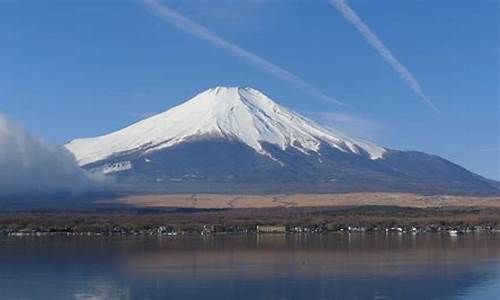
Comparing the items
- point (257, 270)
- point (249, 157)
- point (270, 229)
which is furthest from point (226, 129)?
point (257, 270)

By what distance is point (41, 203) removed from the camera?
86062 millimetres

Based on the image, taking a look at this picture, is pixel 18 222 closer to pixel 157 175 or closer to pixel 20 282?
pixel 20 282

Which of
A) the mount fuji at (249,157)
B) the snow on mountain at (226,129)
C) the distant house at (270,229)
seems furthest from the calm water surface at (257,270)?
the snow on mountain at (226,129)

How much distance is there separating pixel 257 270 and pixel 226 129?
100612 millimetres

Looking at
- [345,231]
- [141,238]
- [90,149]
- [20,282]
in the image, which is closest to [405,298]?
[20,282]

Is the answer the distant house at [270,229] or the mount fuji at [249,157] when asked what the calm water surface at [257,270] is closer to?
the distant house at [270,229]

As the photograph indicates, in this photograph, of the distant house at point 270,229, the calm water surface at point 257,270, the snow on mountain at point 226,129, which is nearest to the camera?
the calm water surface at point 257,270

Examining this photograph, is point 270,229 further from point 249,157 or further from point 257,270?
point 249,157

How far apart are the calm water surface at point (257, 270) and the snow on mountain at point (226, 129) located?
268ft

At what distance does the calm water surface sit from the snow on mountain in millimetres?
81636

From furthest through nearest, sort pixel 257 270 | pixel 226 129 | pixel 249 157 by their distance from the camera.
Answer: pixel 226 129 → pixel 249 157 → pixel 257 270

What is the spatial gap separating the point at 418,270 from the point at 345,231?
25463mm

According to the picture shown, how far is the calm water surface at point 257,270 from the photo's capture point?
885 inches

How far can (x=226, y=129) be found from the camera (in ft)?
419
